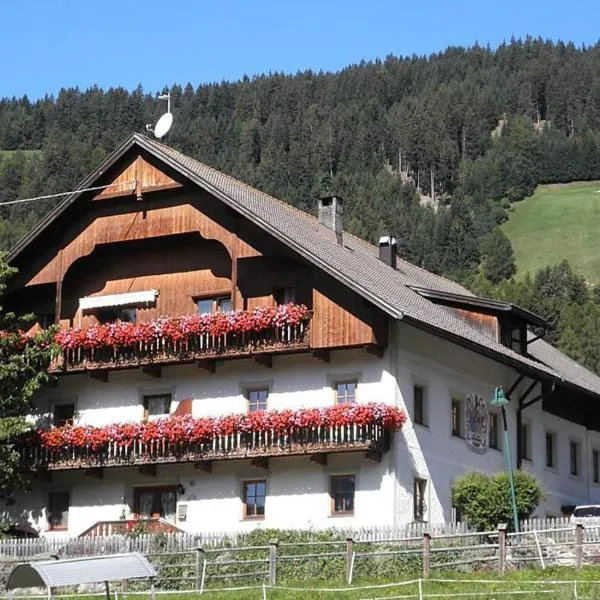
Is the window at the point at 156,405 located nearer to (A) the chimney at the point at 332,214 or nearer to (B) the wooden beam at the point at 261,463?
(B) the wooden beam at the point at 261,463

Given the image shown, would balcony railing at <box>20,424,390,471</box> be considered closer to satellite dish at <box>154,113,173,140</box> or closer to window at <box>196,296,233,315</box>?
window at <box>196,296,233,315</box>

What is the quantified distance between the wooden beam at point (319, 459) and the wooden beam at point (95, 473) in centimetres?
662

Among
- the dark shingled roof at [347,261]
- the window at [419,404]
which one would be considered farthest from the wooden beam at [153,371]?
the window at [419,404]

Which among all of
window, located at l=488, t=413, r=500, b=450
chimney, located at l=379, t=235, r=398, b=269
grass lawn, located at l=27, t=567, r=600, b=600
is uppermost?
chimney, located at l=379, t=235, r=398, b=269

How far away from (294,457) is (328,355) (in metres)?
2.88

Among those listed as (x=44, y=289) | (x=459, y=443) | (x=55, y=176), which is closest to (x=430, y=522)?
(x=459, y=443)

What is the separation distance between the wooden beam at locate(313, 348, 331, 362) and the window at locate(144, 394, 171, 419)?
5264 millimetres

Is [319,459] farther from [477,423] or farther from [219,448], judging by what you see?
[477,423]

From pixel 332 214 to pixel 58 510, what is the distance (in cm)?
1304

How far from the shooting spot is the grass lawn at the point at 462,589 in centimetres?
2658

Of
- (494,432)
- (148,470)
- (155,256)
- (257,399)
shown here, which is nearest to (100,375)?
(148,470)

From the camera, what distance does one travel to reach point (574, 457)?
49344 millimetres

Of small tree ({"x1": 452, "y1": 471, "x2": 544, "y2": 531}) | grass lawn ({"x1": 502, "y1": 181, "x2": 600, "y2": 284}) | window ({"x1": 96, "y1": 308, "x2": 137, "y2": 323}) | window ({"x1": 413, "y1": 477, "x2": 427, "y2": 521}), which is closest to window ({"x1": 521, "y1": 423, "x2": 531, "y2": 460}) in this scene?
small tree ({"x1": 452, "y1": 471, "x2": 544, "y2": 531})

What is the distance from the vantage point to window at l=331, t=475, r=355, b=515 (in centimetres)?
3791
